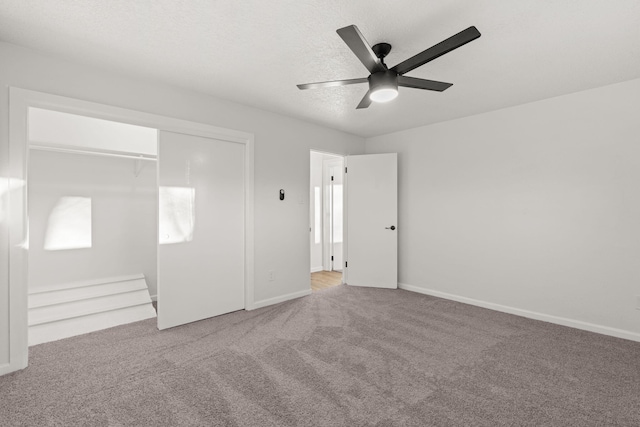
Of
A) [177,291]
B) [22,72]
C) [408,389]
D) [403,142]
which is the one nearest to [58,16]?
[22,72]

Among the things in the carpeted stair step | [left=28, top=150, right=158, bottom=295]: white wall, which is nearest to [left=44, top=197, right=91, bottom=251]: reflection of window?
[left=28, top=150, right=158, bottom=295]: white wall

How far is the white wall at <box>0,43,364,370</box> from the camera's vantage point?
2.25 meters

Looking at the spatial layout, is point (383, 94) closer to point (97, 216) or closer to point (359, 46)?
point (359, 46)

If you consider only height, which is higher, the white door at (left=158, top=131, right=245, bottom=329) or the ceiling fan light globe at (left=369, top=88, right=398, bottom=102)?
the ceiling fan light globe at (left=369, top=88, right=398, bottom=102)

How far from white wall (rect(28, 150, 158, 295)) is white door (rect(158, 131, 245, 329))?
124 centimetres

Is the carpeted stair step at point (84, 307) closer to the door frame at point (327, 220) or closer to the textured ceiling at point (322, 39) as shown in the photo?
the textured ceiling at point (322, 39)

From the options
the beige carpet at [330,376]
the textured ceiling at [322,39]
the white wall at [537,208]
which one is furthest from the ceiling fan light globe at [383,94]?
the white wall at [537,208]

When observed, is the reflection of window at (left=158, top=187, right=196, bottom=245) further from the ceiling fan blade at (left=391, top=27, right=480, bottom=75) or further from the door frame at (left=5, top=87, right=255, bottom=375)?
the ceiling fan blade at (left=391, top=27, right=480, bottom=75)

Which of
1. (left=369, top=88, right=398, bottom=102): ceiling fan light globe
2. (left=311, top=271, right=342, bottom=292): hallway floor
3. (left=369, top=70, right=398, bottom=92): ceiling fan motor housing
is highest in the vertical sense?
(left=369, top=70, right=398, bottom=92): ceiling fan motor housing

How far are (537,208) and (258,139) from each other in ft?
11.1

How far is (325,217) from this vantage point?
19.7 feet

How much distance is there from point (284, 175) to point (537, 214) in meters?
3.07

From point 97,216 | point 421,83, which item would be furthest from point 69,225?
point 421,83

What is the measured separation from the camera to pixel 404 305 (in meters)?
3.82
